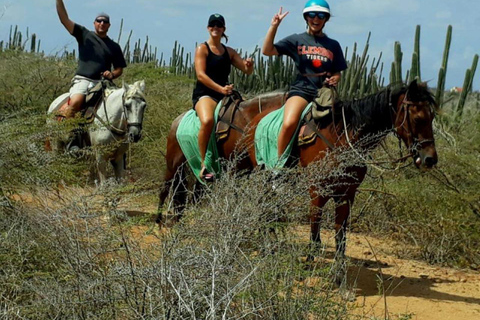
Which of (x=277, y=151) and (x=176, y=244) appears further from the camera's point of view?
(x=277, y=151)

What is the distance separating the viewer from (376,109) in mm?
7074

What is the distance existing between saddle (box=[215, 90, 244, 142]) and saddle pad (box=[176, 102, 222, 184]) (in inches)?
2.1

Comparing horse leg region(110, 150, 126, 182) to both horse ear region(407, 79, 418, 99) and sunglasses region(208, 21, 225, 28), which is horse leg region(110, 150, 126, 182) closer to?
sunglasses region(208, 21, 225, 28)

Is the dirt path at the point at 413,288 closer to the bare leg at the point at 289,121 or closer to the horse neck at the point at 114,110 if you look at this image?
the bare leg at the point at 289,121

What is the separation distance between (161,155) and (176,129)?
300 cm

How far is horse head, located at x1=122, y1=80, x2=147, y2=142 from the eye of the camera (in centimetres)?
981

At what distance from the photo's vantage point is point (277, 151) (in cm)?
748

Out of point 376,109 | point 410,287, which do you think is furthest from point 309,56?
point 410,287

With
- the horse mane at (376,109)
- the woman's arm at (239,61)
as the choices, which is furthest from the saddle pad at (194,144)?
the horse mane at (376,109)

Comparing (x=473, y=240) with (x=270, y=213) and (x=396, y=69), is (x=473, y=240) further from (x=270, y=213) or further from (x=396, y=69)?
(x=396, y=69)

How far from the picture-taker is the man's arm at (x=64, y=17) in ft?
32.1

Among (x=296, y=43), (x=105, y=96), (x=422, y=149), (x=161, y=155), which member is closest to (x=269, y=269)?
(x=422, y=149)

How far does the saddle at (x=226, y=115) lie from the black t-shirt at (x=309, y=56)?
2.80 ft

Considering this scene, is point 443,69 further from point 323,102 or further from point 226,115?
point 323,102
